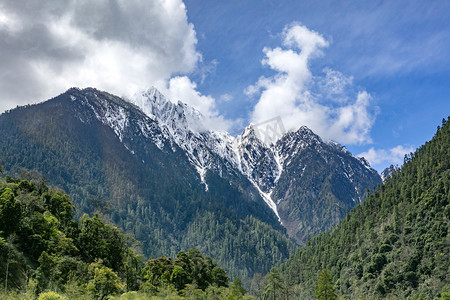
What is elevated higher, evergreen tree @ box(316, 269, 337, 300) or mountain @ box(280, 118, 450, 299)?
mountain @ box(280, 118, 450, 299)

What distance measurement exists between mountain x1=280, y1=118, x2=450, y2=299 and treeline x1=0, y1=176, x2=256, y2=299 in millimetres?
45923

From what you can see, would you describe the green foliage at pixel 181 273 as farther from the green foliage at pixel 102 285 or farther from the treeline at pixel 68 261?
the green foliage at pixel 102 285

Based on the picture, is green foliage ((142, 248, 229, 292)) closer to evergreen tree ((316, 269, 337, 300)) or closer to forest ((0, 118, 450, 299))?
forest ((0, 118, 450, 299))

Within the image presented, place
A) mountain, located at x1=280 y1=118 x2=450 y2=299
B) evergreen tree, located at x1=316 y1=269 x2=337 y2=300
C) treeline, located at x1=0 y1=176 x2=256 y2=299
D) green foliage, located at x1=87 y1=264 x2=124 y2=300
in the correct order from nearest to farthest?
treeline, located at x1=0 y1=176 x2=256 y2=299 < green foliage, located at x1=87 y1=264 x2=124 y2=300 < evergreen tree, located at x1=316 y1=269 x2=337 y2=300 < mountain, located at x1=280 y1=118 x2=450 y2=299

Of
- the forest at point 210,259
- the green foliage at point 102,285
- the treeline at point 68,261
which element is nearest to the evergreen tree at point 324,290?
the forest at point 210,259

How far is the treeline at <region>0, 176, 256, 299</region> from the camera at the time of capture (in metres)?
59.5

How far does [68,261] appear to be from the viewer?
231ft

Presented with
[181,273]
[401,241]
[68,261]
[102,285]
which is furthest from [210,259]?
[401,241]

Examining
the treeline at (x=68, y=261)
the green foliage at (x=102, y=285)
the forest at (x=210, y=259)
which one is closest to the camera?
the treeline at (x=68, y=261)

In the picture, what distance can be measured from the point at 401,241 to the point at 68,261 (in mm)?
129997

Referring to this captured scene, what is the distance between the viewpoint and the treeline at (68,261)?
59.5m

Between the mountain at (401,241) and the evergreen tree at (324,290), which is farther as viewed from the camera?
the mountain at (401,241)

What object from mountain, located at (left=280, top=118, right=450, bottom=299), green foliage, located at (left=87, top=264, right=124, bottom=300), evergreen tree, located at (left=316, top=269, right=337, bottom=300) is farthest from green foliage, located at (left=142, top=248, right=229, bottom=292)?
mountain, located at (left=280, top=118, right=450, bottom=299)

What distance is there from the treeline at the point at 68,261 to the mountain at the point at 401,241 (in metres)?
45.9
